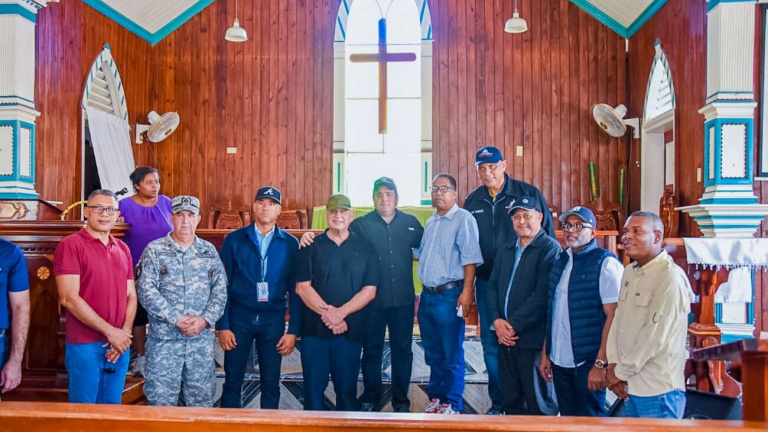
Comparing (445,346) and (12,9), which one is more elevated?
(12,9)

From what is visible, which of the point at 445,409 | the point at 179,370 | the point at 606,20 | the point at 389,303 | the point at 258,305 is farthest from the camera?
the point at 606,20

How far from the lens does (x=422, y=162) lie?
784 centimetres

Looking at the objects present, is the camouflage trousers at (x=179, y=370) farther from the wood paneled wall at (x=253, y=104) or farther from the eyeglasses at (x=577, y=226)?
the wood paneled wall at (x=253, y=104)

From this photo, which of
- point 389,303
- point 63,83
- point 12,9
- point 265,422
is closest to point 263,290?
point 389,303

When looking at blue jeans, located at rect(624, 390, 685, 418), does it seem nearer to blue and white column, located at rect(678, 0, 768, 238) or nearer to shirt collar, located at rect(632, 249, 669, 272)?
shirt collar, located at rect(632, 249, 669, 272)

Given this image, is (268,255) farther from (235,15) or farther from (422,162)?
(235,15)

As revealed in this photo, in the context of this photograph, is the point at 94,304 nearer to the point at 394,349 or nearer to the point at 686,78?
the point at 394,349

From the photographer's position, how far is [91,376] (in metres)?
2.44

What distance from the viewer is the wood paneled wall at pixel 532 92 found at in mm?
7629

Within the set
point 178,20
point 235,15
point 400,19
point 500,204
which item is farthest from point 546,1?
point 500,204

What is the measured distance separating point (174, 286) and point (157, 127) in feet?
18.4

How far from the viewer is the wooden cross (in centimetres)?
728

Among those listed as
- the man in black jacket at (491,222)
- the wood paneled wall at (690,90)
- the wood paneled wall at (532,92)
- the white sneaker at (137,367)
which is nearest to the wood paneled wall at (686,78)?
the wood paneled wall at (690,90)

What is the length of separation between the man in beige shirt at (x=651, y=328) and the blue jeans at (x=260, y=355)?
1.54 metres
